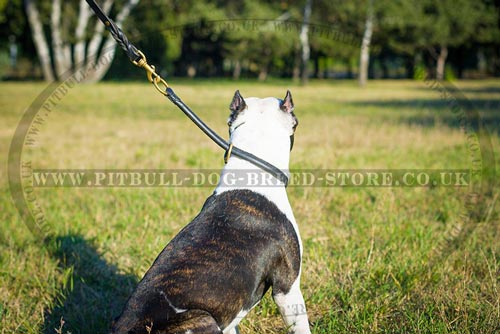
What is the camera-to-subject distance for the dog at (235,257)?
86.7 inches

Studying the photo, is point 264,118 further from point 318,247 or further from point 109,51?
point 109,51

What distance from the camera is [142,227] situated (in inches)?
185

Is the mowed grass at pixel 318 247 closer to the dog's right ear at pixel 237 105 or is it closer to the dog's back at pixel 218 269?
the dog's back at pixel 218 269

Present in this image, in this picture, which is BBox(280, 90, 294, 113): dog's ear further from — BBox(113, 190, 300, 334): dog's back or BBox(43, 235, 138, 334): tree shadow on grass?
BBox(43, 235, 138, 334): tree shadow on grass

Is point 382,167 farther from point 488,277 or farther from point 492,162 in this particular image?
point 488,277

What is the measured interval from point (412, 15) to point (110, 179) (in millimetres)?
37466

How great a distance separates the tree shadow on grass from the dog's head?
1.57 metres

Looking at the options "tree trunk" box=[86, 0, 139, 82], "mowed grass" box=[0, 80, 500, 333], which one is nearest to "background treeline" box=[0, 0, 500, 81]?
"tree trunk" box=[86, 0, 139, 82]

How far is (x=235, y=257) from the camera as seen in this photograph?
236 cm

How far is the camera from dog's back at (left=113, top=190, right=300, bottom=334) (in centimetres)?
219

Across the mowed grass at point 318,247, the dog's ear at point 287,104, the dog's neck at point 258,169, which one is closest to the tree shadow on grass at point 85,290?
the mowed grass at point 318,247

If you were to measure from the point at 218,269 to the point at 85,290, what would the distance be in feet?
6.07

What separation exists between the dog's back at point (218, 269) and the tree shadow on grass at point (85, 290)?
1.07 m

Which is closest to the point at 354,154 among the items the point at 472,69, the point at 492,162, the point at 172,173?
the point at 492,162
